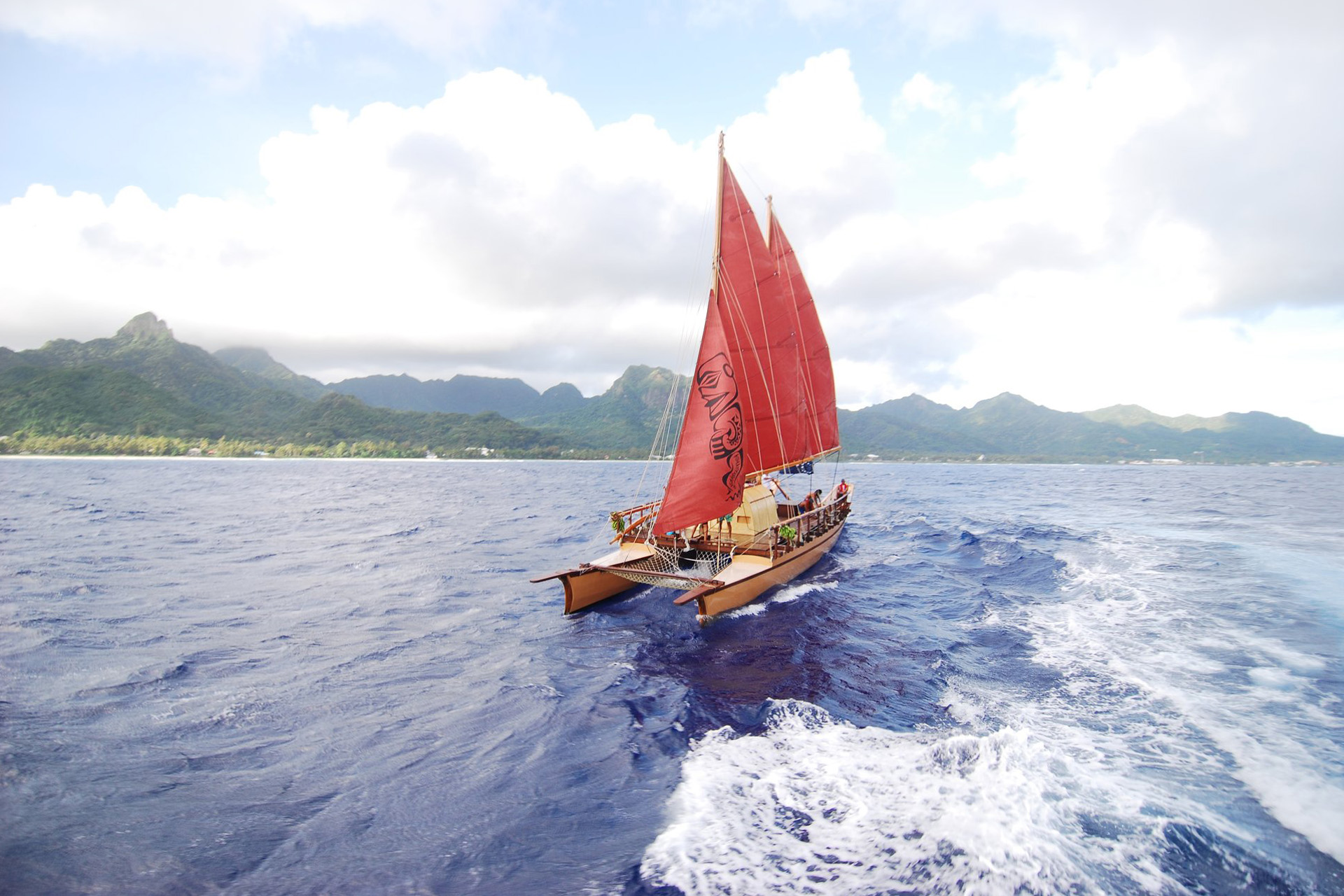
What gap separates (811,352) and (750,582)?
1689cm

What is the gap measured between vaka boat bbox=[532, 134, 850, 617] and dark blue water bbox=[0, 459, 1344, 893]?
59.3 inches

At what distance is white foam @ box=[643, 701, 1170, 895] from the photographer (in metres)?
6.73

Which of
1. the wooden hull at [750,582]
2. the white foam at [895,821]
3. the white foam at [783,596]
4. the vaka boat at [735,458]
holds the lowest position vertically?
the white foam at [783,596]

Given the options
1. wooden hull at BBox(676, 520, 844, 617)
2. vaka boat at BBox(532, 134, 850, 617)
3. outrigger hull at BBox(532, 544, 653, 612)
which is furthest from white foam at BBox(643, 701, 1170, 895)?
outrigger hull at BBox(532, 544, 653, 612)

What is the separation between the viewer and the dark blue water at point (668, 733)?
7.05 m

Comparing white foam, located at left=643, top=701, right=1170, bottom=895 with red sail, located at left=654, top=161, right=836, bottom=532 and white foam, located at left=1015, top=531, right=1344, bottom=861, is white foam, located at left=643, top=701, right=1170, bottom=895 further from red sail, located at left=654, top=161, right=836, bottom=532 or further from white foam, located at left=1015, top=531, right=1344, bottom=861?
red sail, located at left=654, top=161, right=836, bottom=532

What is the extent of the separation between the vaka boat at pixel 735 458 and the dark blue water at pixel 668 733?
4.94 feet

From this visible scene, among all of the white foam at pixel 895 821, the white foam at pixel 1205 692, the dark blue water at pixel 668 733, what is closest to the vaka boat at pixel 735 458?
the dark blue water at pixel 668 733

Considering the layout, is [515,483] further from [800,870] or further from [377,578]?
[800,870]

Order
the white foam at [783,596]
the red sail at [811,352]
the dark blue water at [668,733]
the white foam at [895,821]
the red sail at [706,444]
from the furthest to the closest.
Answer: the red sail at [811,352] → the white foam at [783,596] → the red sail at [706,444] → the dark blue water at [668,733] → the white foam at [895,821]

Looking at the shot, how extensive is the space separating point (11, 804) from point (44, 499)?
215 ft

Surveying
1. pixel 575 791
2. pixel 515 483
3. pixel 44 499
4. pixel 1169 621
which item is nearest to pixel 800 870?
pixel 575 791

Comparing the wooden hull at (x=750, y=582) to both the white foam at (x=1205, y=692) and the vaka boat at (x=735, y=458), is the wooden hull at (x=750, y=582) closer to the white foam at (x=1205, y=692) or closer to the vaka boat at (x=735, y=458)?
the vaka boat at (x=735, y=458)

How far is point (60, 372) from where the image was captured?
17575 centimetres
